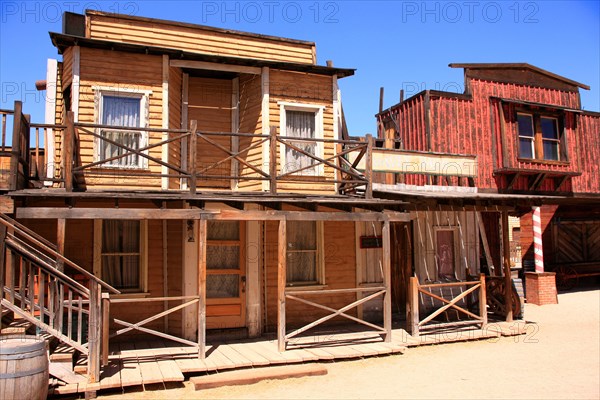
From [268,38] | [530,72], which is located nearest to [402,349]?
[268,38]

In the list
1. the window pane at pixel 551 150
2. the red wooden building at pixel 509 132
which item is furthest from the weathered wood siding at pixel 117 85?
the window pane at pixel 551 150

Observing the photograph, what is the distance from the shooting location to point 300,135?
11938 mm

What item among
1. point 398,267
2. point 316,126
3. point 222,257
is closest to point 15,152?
point 222,257

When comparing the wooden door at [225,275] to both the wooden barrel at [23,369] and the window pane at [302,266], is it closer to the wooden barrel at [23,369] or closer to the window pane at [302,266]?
the window pane at [302,266]

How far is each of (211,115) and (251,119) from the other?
947 mm

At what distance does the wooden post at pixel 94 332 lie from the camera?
7387 millimetres

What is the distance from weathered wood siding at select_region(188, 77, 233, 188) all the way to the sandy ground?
5.25m

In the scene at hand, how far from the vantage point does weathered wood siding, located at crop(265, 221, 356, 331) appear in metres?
11.5

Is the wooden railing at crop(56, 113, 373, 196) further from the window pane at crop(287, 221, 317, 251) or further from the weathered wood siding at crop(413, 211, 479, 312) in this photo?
the weathered wood siding at crop(413, 211, 479, 312)

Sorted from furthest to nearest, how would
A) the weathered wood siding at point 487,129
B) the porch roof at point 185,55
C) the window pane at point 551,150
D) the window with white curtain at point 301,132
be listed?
the window pane at point 551,150 → the weathered wood siding at point 487,129 → the window with white curtain at point 301,132 → the porch roof at point 185,55

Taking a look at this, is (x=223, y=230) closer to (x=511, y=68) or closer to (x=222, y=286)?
(x=222, y=286)

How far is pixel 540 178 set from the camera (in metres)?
17.4

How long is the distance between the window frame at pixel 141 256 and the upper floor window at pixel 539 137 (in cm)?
1261

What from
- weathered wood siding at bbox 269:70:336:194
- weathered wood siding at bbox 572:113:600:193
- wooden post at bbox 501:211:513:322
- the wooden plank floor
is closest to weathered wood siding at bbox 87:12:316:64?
weathered wood siding at bbox 269:70:336:194
